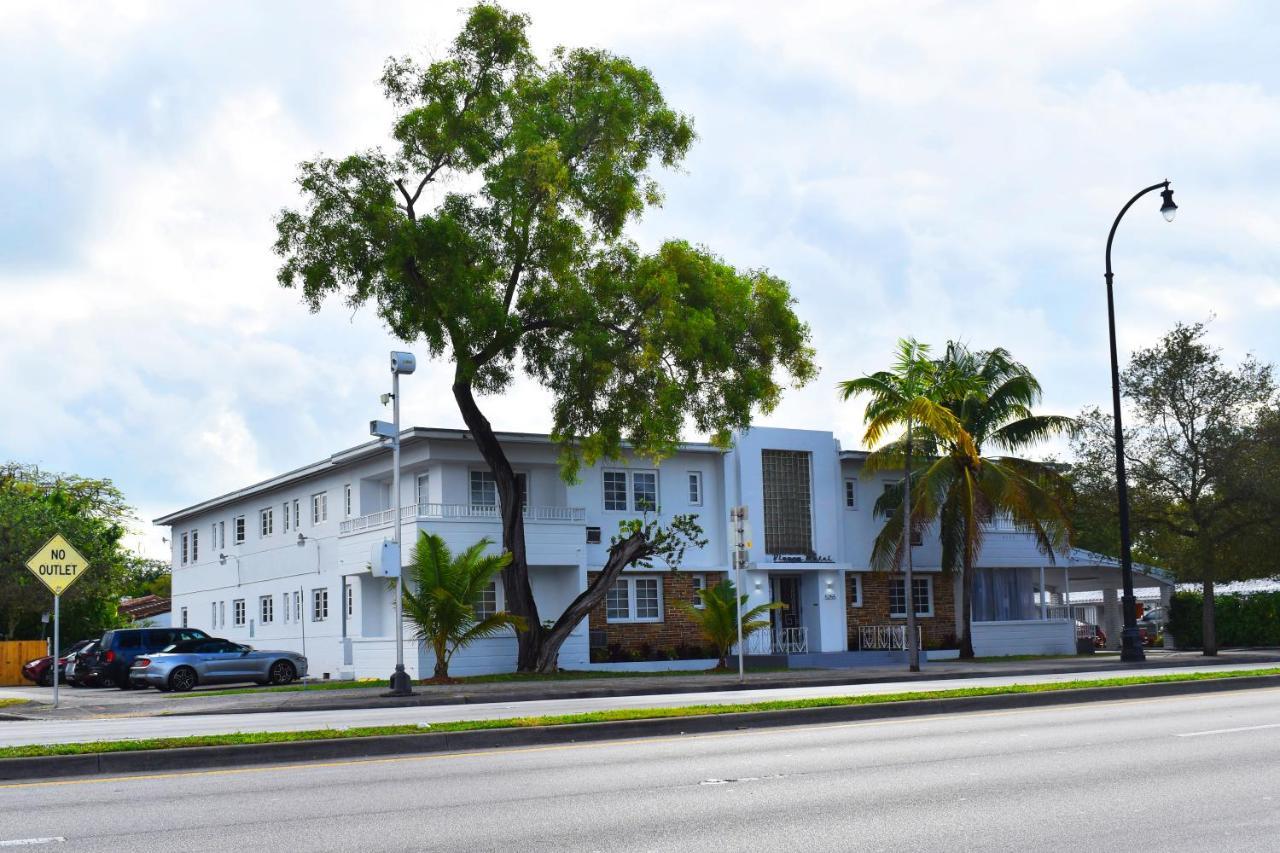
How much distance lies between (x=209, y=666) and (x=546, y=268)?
41.6ft

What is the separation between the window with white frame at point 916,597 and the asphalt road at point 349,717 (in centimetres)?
→ 1638

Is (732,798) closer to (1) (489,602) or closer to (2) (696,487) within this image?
(1) (489,602)

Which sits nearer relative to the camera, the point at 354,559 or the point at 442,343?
the point at 442,343

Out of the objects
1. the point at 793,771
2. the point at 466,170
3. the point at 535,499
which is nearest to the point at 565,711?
the point at 793,771

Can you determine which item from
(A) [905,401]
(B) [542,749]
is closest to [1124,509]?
(A) [905,401]

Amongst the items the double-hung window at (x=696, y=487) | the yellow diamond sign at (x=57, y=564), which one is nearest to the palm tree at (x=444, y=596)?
the yellow diamond sign at (x=57, y=564)

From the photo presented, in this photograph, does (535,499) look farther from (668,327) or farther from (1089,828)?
(1089,828)

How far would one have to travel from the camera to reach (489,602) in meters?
34.8

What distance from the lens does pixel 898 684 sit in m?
24.1

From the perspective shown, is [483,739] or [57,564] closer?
[483,739]

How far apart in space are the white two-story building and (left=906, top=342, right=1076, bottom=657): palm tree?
240 cm

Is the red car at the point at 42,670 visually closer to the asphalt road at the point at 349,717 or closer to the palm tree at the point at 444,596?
the palm tree at the point at 444,596

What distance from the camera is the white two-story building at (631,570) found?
34281mm

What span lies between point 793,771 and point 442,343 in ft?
65.3
